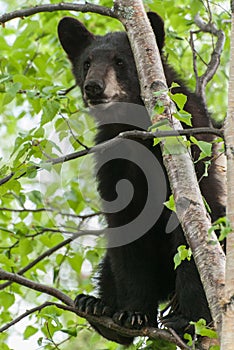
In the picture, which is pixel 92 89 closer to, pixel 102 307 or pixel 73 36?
pixel 73 36

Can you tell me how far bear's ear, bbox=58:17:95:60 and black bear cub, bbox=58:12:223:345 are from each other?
1.56ft

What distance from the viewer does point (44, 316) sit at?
615 centimetres

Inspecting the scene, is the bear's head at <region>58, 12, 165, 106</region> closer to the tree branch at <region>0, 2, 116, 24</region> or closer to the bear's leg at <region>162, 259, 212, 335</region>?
the tree branch at <region>0, 2, 116, 24</region>

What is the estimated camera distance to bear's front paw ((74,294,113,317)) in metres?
6.84

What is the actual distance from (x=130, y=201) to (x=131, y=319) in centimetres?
128

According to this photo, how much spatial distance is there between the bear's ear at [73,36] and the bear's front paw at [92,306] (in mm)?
2920

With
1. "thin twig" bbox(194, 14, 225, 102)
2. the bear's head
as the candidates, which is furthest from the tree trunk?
"thin twig" bbox(194, 14, 225, 102)

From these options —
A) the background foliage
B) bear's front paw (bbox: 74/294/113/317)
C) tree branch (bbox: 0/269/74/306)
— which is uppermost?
the background foliage

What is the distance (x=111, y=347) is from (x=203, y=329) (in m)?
4.79

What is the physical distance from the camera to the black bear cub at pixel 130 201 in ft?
22.7

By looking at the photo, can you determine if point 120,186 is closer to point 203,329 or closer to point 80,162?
point 80,162

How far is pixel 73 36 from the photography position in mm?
8422

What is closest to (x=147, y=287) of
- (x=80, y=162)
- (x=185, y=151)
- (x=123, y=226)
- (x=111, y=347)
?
(x=123, y=226)

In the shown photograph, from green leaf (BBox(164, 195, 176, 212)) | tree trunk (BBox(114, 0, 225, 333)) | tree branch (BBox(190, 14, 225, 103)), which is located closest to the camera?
tree trunk (BBox(114, 0, 225, 333))
